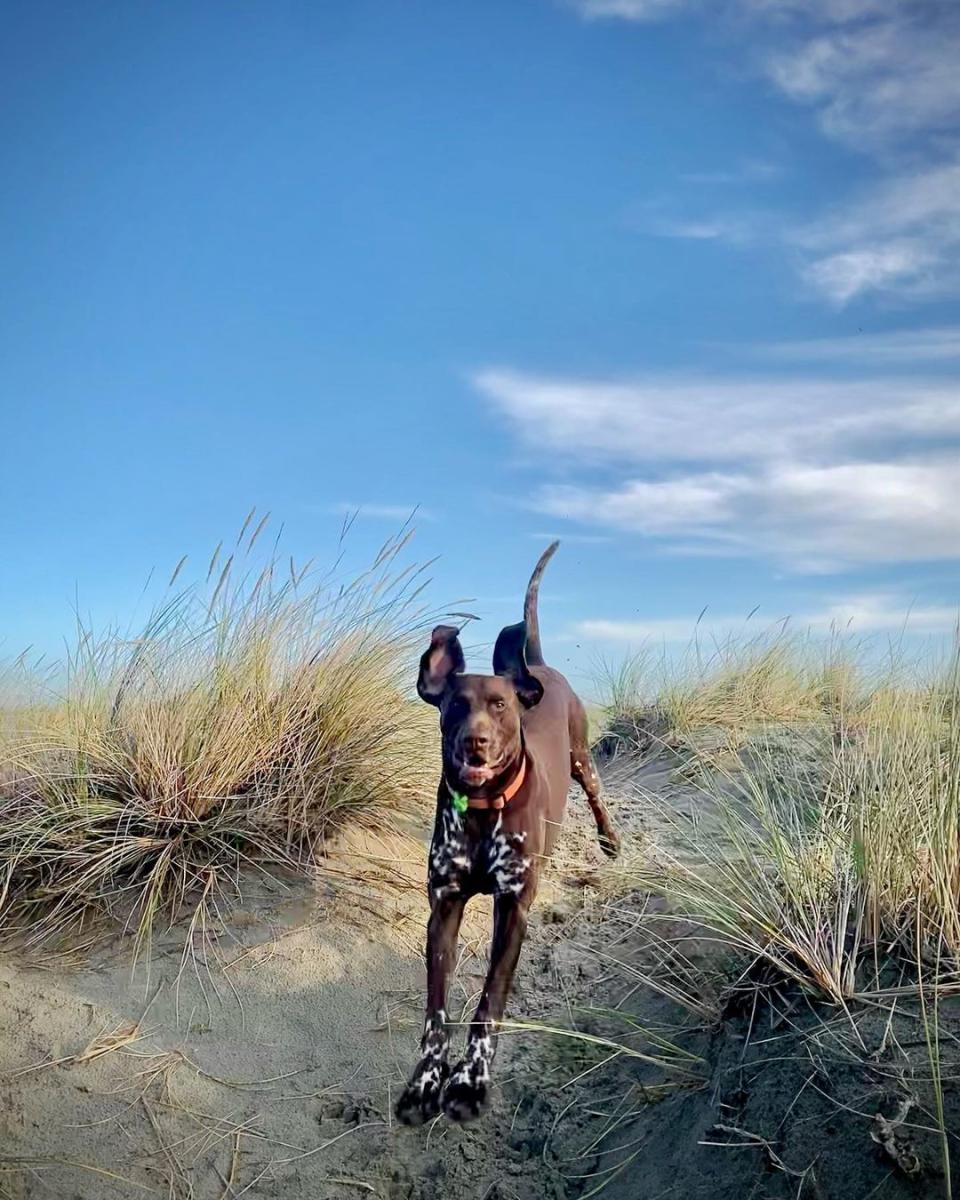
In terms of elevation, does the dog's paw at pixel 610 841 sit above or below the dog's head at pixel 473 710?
below

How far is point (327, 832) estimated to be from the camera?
5.75m

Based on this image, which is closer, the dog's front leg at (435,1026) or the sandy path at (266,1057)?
the dog's front leg at (435,1026)

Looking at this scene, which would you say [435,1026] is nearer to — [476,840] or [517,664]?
[476,840]

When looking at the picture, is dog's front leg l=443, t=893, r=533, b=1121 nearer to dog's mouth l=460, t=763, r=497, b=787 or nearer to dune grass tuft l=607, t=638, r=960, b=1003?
dog's mouth l=460, t=763, r=497, b=787

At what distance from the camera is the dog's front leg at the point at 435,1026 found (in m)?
3.66

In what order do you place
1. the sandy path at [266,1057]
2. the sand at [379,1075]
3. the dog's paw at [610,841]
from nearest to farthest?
the sand at [379,1075] → the sandy path at [266,1057] → the dog's paw at [610,841]

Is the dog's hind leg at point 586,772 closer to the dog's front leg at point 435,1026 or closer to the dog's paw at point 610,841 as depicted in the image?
the dog's paw at point 610,841

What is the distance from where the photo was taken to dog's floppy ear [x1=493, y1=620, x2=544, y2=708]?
379 centimetres

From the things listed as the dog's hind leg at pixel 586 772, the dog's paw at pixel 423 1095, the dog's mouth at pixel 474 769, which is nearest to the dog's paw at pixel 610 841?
the dog's hind leg at pixel 586 772

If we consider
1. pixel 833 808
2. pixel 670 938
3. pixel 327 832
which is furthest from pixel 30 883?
pixel 833 808

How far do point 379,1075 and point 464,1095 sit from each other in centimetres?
88

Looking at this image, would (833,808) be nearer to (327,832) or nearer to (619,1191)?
(619,1191)

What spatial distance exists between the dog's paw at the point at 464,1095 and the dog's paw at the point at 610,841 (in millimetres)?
2578

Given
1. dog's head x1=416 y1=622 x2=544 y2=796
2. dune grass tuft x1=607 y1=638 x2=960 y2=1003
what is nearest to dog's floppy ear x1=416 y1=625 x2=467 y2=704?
dog's head x1=416 y1=622 x2=544 y2=796
